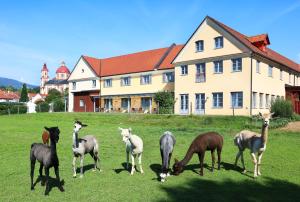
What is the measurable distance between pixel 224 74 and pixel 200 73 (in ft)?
11.4

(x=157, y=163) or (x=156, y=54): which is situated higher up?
(x=156, y=54)

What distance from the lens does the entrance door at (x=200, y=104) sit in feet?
128

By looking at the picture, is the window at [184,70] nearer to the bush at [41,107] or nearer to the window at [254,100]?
the window at [254,100]

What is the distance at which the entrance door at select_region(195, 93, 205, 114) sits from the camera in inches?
1533

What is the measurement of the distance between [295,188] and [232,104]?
27.2m

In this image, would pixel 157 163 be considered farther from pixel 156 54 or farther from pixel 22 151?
pixel 156 54

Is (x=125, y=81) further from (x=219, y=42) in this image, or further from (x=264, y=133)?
(x=264, y=133)

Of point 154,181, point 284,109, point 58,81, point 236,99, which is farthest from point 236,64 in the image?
point 58,81

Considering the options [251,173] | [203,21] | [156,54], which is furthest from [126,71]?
[251,173]

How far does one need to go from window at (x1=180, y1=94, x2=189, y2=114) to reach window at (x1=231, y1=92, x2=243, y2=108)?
6.48 metres

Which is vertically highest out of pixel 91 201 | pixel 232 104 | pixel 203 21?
pixel 203 21

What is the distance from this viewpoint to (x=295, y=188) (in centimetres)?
955

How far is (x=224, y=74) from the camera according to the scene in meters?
36.9

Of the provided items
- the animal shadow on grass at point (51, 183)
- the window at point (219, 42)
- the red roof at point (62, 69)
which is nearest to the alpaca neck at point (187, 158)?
the animal shadow on grass at point (51, 183)
